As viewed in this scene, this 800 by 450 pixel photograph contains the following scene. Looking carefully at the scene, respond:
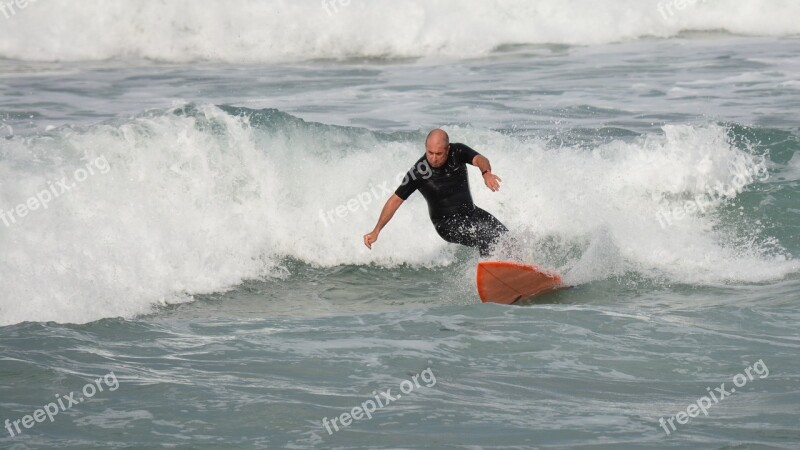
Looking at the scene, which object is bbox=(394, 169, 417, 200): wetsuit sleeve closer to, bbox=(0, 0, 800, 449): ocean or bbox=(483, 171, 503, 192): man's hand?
bbox=(483, 171, 503, 192): man's hand

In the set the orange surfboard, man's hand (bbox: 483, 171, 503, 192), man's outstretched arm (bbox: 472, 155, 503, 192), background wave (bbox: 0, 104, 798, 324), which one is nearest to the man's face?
man's outstretched arm (bbox: 472, 155, 503, 192)

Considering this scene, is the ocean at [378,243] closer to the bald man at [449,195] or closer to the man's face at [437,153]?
the bald man at [449,195]

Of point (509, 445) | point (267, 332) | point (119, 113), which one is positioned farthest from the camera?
point (119, 113)

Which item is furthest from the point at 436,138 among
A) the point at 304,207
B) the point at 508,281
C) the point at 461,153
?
the point at 304,207

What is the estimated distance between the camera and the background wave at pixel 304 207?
9.84 meters

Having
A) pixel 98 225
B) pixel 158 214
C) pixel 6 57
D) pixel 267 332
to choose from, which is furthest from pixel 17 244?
pixel 6 57

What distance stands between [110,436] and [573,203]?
25.5 feet

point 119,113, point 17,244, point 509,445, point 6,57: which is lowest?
point 509,445

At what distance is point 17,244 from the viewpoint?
9.95m

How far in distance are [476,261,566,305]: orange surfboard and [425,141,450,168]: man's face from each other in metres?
0.96

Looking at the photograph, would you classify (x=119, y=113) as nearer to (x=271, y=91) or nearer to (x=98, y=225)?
(x=271, y=91)

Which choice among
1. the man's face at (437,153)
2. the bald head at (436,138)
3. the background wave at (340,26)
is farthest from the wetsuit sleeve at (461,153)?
the background wave at (340,26)

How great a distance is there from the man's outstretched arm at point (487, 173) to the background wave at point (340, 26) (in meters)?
14.9

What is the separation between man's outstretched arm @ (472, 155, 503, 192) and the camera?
26.6 feet
